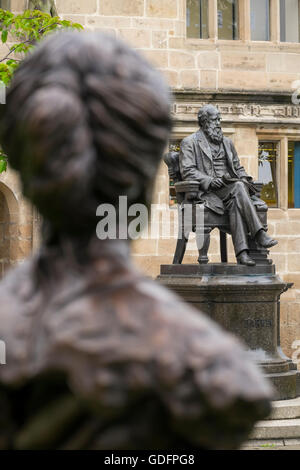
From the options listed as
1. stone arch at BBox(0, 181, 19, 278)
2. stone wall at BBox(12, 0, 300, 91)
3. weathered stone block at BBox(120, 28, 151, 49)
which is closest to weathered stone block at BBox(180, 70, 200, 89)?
stone wall at BBox(12, 0, 300, 91)

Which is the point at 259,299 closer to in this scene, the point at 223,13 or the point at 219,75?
the point at 219,75

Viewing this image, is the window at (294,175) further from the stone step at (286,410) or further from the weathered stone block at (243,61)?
the stone step at (286,410)

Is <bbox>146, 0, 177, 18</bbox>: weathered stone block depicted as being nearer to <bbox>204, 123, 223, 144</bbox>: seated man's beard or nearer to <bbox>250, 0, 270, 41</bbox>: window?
<bbox>250, 0, 270, 41</bbox>: window

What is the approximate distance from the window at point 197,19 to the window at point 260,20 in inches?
29.7

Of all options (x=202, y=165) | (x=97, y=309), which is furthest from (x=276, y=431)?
(x=97, y=309)

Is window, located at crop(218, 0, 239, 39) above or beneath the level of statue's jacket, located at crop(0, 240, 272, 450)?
above

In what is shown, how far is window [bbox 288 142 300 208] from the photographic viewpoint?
12.6 metres

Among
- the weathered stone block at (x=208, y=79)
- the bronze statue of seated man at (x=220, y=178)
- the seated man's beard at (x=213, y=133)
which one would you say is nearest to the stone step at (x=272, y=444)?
the bronze statue of seated man at (x=220, y=178)

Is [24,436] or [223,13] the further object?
[223,13]

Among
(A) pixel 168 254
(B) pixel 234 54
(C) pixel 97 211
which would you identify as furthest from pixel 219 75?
(C) pixel 97 211

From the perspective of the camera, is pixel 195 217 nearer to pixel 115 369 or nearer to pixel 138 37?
pixel 138 37

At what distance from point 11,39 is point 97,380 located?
11.0 meters

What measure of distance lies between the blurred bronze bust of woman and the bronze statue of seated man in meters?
6.23

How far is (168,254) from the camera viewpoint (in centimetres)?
1180
